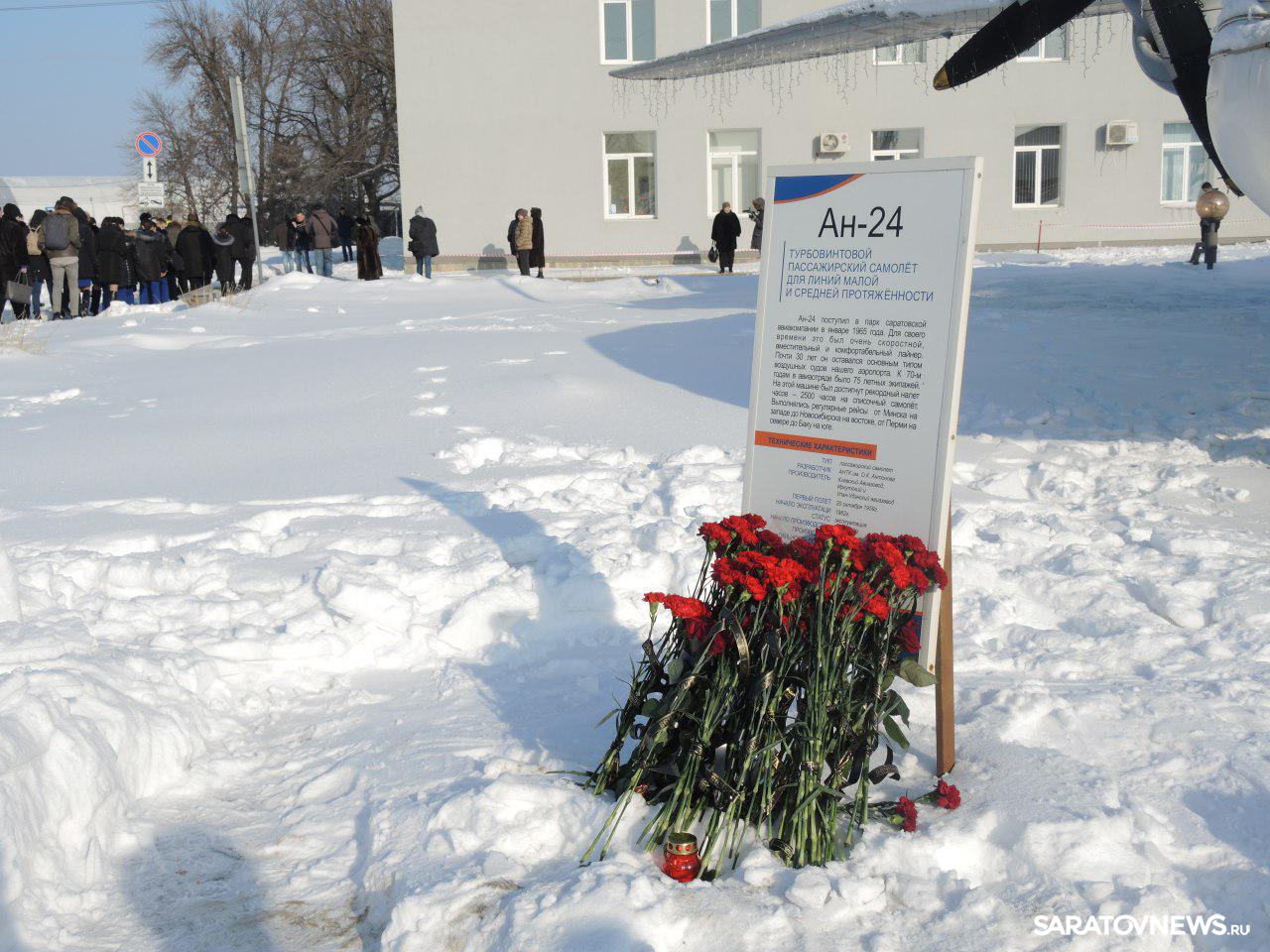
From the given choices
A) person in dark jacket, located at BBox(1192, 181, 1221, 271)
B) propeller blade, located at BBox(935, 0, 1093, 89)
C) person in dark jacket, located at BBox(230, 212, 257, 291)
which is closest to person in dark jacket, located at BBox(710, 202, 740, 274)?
person in dark jacket, located at BBox(1192, 181, 1221, 271)

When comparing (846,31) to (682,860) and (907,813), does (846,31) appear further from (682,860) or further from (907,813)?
(682,860)

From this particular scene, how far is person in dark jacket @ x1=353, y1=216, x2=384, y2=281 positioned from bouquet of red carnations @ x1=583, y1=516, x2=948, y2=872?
17806 millimetres

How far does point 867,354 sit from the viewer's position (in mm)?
3287

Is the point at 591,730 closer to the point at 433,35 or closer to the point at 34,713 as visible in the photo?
the point at 34,713

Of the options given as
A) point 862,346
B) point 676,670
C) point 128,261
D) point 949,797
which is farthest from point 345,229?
point 949,797

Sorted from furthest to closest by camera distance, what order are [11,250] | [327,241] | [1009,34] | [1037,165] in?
[1037,165]
[327,241]
[11,250]
[1009,34]

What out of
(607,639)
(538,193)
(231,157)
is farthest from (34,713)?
(231,157)

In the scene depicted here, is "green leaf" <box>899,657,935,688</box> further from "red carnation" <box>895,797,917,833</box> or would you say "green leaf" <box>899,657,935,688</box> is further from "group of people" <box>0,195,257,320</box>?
"group of people" <box>0,195,257,320</box>

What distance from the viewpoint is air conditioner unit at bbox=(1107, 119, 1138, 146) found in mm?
24328

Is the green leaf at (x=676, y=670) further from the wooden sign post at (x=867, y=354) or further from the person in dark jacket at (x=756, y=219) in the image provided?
the person in dark jacket at (x=756, y=219)

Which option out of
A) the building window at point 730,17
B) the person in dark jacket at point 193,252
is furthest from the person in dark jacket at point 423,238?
the building window at point 730,17

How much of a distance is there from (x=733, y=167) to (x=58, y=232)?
15033 mm

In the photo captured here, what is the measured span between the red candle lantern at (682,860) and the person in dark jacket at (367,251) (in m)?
18.1

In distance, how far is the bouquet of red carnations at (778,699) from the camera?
2.95 metres
